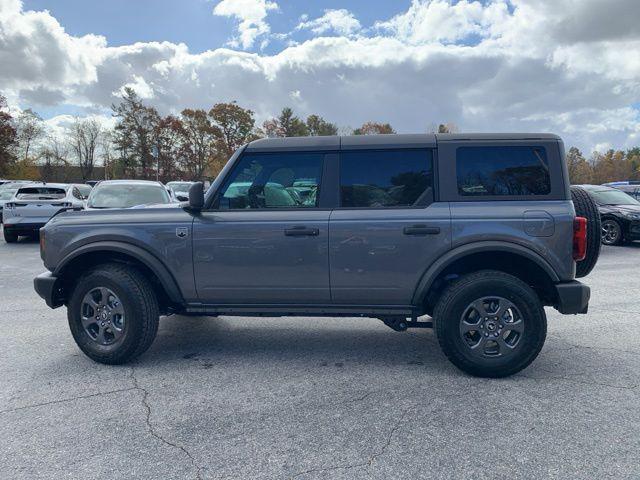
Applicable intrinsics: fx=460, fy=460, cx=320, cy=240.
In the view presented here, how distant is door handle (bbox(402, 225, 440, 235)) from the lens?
3.69 meters

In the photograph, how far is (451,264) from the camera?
12.4ft

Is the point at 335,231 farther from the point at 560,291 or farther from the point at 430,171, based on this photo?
the point at 560,291

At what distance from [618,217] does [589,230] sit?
30.5ft

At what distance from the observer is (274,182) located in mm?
3994

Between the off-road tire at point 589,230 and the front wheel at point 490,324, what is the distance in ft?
2.26

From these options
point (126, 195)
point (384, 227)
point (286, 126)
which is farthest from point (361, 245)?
point (286, 126)

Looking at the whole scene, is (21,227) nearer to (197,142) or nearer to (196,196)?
(196,196)

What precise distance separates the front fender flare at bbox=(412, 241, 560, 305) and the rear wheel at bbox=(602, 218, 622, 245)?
9.81m

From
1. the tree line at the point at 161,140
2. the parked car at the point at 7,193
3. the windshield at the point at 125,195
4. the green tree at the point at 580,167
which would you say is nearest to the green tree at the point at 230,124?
the tree line at the point at 161,140

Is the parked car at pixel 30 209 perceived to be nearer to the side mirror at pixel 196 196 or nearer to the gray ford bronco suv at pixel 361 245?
the gray ford bronco suv at pixel 361 245

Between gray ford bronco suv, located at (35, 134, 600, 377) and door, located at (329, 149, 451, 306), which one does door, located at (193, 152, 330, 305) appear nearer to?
gray ford bronco suv, located at (35, 134, 600, 377)

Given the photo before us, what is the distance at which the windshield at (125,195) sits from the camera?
9.52m

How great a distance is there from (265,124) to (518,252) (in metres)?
58.1

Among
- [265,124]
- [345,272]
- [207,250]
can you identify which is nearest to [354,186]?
[345,272]
